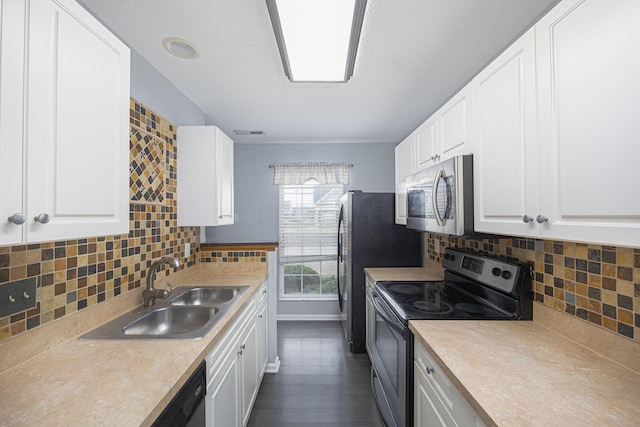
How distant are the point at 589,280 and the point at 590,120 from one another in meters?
0.70

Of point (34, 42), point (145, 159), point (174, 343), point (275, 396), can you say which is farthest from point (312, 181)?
point (34, 42)

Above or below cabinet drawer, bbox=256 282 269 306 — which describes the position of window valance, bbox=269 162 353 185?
above

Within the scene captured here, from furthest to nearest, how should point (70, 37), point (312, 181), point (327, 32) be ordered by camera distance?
point (312, 181) → point (327, 32) → point (70, 37)

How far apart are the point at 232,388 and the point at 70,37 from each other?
1.65 meters

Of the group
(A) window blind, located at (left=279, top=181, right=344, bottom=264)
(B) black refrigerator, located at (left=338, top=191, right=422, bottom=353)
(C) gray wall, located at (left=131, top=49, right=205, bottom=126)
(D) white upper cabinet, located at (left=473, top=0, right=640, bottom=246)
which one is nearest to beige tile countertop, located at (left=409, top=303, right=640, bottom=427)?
(D) white upper cabinet, located at (left=473, top=0, right=640, bottom=246)

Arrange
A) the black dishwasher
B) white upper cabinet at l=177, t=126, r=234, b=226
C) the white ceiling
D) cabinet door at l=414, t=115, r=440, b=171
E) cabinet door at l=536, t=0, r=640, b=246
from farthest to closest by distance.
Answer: white upper cabinet at l=177, t=126, r=234, b=226, cabinet door at l=414, t=115, r=440, b=171, the white ceiling, the black dishwasher, cabinet door at l=536, t=0, r=640, b=246

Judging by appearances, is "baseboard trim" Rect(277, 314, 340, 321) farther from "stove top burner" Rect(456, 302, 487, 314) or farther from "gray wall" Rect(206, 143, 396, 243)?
"stove top burner" Rect(456, 302, 487, 314)

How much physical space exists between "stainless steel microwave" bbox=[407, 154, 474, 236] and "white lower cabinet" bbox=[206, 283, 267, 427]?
1.31 metres

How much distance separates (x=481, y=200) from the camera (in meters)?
1.39

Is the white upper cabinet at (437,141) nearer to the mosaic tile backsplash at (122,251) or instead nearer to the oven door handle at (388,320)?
the oven door handle at (388,320)

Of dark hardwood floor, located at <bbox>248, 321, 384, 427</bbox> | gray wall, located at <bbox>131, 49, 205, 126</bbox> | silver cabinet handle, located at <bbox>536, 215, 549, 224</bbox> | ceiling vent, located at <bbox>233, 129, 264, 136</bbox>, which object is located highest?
ceiling vent, located at <bbox>233, 129, 264, 136</bbox>

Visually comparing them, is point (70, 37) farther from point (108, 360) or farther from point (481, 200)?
point (481, 200)

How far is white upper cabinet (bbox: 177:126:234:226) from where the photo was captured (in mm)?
2188

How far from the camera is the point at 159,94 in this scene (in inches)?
77.6
